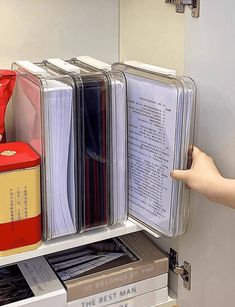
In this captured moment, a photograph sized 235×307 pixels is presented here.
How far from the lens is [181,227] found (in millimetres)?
1047

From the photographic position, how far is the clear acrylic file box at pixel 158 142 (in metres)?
0.96

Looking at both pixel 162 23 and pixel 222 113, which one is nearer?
pixel 222 113

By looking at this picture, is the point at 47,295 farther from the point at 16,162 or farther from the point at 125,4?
the point at 125,4

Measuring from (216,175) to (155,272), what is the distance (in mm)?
317

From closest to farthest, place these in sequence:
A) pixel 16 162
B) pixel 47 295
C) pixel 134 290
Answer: pixel 16 162, pixel 47 295, pixel 134 290

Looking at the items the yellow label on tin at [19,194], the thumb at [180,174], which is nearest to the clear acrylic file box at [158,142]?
the thumb at [180,174]

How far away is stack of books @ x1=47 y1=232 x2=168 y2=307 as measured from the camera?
1.08 meters

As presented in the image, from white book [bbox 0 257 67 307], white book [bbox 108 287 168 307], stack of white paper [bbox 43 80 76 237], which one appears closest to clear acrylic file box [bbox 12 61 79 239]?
stack of white paper [bbox 43 80 76 237]

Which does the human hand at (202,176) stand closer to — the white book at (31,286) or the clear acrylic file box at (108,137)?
the clear acrylic file box at (108,137)

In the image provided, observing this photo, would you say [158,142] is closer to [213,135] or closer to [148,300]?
[213,135]

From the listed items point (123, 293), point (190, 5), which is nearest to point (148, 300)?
point (123, 293)

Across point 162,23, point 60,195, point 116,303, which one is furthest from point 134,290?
point 162,23

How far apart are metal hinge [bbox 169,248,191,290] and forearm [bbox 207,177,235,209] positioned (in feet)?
0.87

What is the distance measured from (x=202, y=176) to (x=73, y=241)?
0.28m
